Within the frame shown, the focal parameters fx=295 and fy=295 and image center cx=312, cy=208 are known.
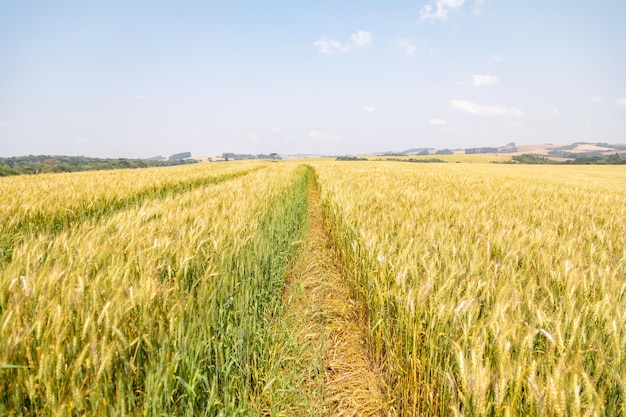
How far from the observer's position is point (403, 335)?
1776 mm

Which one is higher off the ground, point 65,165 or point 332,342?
point 65,165

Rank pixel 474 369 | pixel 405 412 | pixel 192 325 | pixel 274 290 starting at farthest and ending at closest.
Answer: pixel 274 290 < pixel 405 412 < pixel 192 325 < pixel 474 369

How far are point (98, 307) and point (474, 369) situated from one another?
1524 mm

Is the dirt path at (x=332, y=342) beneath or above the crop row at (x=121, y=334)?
beneath

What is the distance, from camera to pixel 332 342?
257 centimetres

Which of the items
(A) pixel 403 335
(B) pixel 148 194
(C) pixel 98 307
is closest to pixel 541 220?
(A) pixel 403 335

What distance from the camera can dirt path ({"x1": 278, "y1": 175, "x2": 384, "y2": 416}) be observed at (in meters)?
1.89

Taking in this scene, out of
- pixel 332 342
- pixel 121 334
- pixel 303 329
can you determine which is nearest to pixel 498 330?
pixel 121 334

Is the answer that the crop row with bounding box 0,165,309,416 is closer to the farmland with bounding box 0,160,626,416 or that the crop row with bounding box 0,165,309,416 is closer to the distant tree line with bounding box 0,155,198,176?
the farmland with bounding box 0,160,626,416

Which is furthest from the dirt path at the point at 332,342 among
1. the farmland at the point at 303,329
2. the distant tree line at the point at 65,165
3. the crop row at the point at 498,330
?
the distant tree line at the point at 65,165

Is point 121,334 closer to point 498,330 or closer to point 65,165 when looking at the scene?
point 498,330

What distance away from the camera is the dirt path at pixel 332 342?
74.6 inches

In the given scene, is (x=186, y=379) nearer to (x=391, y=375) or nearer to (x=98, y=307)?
(x=98, y=307)

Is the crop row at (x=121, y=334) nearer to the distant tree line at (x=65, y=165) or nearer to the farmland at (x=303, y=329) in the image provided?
the farmland at (x=303, y=329)
